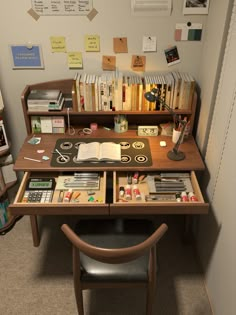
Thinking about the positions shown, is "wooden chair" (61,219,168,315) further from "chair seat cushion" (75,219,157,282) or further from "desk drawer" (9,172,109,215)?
"desk drawer" (9,172,109,215)

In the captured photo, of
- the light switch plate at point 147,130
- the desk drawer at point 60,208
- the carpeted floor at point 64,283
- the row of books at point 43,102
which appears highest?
the row of books at point 43,102

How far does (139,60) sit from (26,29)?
2.52ft

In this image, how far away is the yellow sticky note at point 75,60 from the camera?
83.0 inches

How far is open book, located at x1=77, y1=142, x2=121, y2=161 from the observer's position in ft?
6.26

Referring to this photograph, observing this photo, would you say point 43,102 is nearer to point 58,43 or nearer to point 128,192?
point 58,43

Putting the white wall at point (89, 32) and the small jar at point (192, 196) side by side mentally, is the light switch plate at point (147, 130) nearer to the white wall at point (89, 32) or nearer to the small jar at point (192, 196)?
the white wall at point (89, 32)

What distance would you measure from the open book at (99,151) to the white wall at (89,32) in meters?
0.55

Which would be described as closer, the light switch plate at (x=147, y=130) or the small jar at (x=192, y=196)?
the small jar at (x=192, y=196)

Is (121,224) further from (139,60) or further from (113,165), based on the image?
(139,60)

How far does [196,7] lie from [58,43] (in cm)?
91

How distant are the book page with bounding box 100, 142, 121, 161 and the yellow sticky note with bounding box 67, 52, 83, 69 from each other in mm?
587

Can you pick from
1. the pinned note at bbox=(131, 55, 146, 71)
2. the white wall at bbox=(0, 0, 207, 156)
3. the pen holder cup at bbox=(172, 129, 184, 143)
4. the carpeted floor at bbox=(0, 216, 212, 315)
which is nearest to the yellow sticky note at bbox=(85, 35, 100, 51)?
the white wall at bbox=(0, 0, 207, 156)

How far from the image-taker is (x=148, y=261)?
5.28 ft

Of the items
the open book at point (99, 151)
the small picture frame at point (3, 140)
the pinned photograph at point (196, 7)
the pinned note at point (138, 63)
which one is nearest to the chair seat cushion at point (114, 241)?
the open book at point (99, 151)
